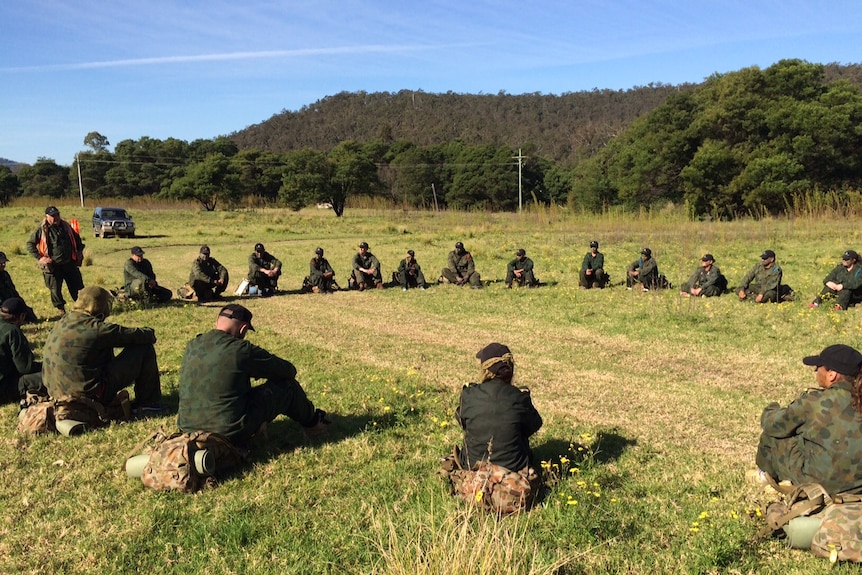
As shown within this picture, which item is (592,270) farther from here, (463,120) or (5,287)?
(463,120)

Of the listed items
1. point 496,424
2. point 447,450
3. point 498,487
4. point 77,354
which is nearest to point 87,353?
point 77,354

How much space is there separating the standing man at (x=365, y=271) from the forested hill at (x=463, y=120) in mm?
80516

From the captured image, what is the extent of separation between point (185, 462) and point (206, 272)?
9.99 meters

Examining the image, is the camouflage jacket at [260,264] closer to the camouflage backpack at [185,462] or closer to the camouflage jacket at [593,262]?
the camouflage jacket at [593,262]

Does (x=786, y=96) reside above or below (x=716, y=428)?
above

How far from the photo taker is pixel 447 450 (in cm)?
537

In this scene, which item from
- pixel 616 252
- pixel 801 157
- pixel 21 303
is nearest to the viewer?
pixel 21 303

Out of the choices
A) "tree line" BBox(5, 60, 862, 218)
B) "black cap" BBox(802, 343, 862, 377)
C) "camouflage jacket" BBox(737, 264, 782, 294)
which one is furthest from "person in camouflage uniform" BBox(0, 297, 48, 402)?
"tree line" BBox(5, 60, 862, 218)

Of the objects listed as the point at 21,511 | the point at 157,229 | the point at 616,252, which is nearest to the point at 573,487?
the point at 21,511

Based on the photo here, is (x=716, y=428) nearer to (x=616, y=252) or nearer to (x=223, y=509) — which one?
(x=223, y=509)

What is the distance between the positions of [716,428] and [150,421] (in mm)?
5481

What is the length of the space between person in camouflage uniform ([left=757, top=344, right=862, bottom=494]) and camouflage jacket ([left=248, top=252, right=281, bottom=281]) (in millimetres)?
12230

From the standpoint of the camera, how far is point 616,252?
2158 cm

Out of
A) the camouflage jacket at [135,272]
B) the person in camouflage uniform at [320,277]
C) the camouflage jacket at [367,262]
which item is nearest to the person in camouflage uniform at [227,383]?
the camouflage jacket at [135,272]
